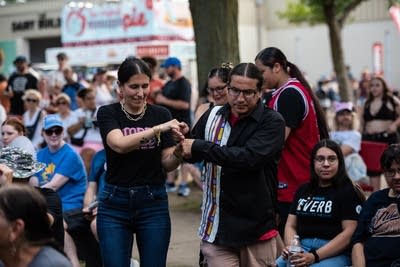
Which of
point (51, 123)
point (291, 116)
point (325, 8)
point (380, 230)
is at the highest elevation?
point (325, 8)

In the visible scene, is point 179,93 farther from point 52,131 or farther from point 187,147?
point 187,147

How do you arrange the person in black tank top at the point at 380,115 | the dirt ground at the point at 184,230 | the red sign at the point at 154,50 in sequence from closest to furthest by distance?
1. the dirt ground at the point at 184,230
2. the person in black tank top at the point at 380,115
3. the red sign at the point at 154,50

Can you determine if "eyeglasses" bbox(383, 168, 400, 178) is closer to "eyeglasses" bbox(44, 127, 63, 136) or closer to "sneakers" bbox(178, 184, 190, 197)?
"eyeglasses" bbox(44, 127, 63, 136)

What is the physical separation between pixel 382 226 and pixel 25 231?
108 inches

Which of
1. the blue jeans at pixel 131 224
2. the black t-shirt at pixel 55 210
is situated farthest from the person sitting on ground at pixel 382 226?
the black t-shirt at pixel 55 210

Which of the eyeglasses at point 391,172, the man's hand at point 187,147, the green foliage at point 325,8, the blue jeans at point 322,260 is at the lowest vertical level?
the blue jeans at point 322,260

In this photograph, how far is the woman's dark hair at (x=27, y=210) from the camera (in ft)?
10.4

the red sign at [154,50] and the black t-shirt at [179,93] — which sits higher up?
the red sign at [154,50]

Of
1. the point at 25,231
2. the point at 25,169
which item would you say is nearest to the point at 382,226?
the point at 25,169

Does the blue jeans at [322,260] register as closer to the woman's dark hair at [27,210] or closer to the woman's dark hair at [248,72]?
the woman's dark hair at [248,72]

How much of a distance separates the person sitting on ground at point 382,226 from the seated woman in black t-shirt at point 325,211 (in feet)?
0.45

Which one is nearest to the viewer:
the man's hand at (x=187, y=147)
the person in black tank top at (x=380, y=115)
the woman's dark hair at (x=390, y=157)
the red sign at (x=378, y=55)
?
the man's hand at (x=187, y=147)

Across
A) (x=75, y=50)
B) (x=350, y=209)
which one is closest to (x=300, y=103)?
(x=350, y=209)

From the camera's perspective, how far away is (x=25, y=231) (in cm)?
321
